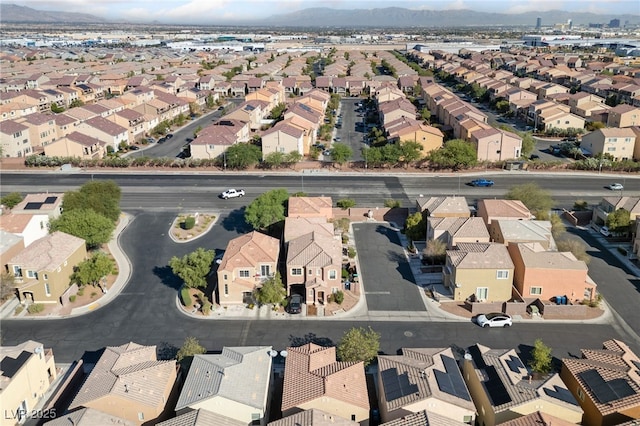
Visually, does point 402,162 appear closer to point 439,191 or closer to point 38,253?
point 439,191

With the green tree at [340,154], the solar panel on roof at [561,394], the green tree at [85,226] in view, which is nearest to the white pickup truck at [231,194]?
the green tree at [340,154]

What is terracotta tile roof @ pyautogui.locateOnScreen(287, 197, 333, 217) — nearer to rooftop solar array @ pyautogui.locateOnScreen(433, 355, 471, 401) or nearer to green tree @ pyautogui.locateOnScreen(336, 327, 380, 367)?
green tree @ pyautogui.locateOnScreen(336, 327, 380, 367)

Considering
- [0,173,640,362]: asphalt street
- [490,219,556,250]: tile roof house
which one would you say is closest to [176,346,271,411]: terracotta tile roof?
[0,173,640,362]: asphalt street

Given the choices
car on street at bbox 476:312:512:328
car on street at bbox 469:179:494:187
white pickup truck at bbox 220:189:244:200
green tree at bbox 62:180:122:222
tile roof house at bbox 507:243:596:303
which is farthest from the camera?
car on street at bbox 469:179:494:187

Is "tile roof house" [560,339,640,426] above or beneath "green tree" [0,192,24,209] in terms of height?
beneath

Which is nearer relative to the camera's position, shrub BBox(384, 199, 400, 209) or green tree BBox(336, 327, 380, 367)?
green tree BBox(336, 327, 380, 367)

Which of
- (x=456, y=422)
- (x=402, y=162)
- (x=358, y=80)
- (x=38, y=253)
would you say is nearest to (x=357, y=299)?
(x=456, y=422)

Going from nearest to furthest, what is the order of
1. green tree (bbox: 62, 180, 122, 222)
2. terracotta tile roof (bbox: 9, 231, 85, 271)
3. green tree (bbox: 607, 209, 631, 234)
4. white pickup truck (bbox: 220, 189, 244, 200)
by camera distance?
terracotta tile roof (bbox: 9, 231, 85, 271) < green tree (bbox: 607, 209, 631, 234) < green tree (bbox: 62, 180, 122, 222) < white pickup truck (bbox: 220, 189, 244, 200)
